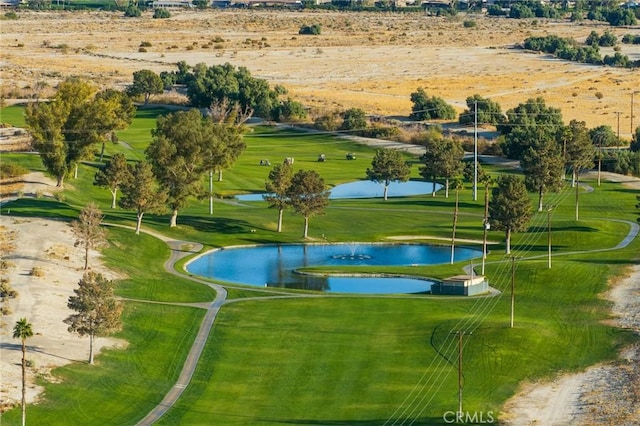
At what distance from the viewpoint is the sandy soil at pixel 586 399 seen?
272ft

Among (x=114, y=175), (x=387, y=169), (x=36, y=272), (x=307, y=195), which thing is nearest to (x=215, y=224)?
(x=307, y=195)

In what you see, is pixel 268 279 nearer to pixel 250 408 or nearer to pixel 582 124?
pixel 250 408

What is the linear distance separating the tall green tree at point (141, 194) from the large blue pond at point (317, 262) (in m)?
7.18

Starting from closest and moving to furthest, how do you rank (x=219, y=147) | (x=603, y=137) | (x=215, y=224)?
(x=215, y=224) < (x=219, y=147) < (x=603, y=137)

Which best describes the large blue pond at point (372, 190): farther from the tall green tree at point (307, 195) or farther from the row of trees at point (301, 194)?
the tall green tree at point (307, 195)

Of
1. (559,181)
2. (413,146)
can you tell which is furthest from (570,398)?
(413,146)

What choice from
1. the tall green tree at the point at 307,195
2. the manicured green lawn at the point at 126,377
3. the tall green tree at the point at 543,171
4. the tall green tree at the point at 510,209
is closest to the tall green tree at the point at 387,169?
the tall green tree at the point at 543,171

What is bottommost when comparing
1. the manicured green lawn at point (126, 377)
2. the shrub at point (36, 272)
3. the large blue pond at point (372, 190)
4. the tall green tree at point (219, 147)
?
the manicured green lawn at point (126, 377)

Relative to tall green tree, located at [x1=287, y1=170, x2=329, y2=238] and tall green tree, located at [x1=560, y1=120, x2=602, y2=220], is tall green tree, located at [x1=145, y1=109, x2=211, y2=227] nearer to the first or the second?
tall green tree, located at [x1=287, y1=170, x2=329, y2=238]

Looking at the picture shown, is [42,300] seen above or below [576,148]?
below

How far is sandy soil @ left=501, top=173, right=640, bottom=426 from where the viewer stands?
82.9 meters

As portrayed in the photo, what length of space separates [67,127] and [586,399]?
80.1 meters

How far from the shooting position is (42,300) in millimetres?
103438

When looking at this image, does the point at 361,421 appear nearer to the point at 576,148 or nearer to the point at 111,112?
the point at 111,112
